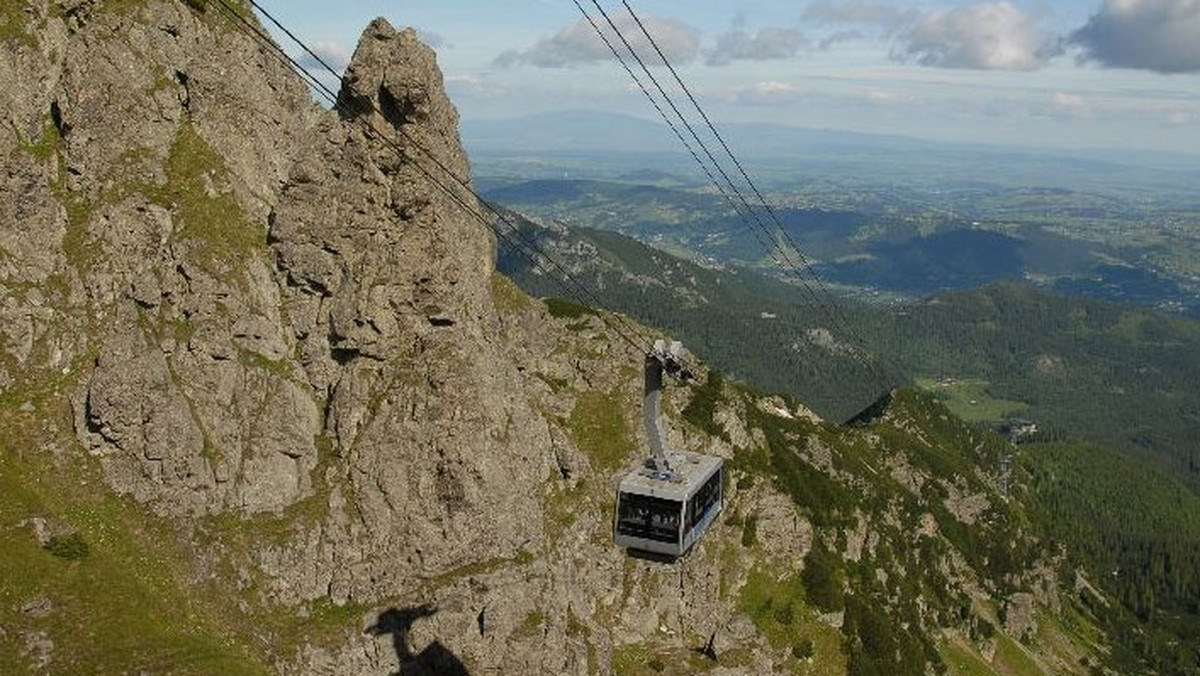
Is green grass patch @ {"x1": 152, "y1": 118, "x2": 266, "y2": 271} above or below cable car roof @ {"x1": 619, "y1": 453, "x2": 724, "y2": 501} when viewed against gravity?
above

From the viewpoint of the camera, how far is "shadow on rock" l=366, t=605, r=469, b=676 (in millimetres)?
71125

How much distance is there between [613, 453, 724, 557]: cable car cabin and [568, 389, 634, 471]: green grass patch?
54.0 meters

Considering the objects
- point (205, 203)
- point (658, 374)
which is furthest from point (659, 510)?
point (205, 203)

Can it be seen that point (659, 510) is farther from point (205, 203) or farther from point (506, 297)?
point (506, 297)

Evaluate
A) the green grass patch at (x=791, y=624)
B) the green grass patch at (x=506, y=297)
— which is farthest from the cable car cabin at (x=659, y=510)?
the green grass patch at (x=791, y=624)

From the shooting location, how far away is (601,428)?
103 m

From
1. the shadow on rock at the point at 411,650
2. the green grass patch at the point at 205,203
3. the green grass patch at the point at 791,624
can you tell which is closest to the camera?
the shadow on rock at the point at 411,650

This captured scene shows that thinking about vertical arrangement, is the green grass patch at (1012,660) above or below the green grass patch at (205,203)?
below

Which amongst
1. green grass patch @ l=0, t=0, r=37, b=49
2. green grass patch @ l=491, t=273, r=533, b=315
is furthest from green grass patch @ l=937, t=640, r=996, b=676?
green grass patch @ l=0, t=0, r=37, b=49

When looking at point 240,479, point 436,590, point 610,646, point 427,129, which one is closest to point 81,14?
point 427,129

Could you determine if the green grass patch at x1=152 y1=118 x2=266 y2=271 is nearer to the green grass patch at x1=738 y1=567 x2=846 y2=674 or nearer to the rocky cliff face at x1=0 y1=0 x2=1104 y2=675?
the rocky cliff face at x1=0 y1=0 x2=1104 y2=675

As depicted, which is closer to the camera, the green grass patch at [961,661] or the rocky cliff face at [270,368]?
the rocky cliff face at [270,368]

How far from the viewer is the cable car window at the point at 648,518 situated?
4334 cm

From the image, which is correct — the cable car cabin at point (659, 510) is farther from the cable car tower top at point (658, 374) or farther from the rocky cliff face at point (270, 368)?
the rocky cliff face at point (270, 368)
